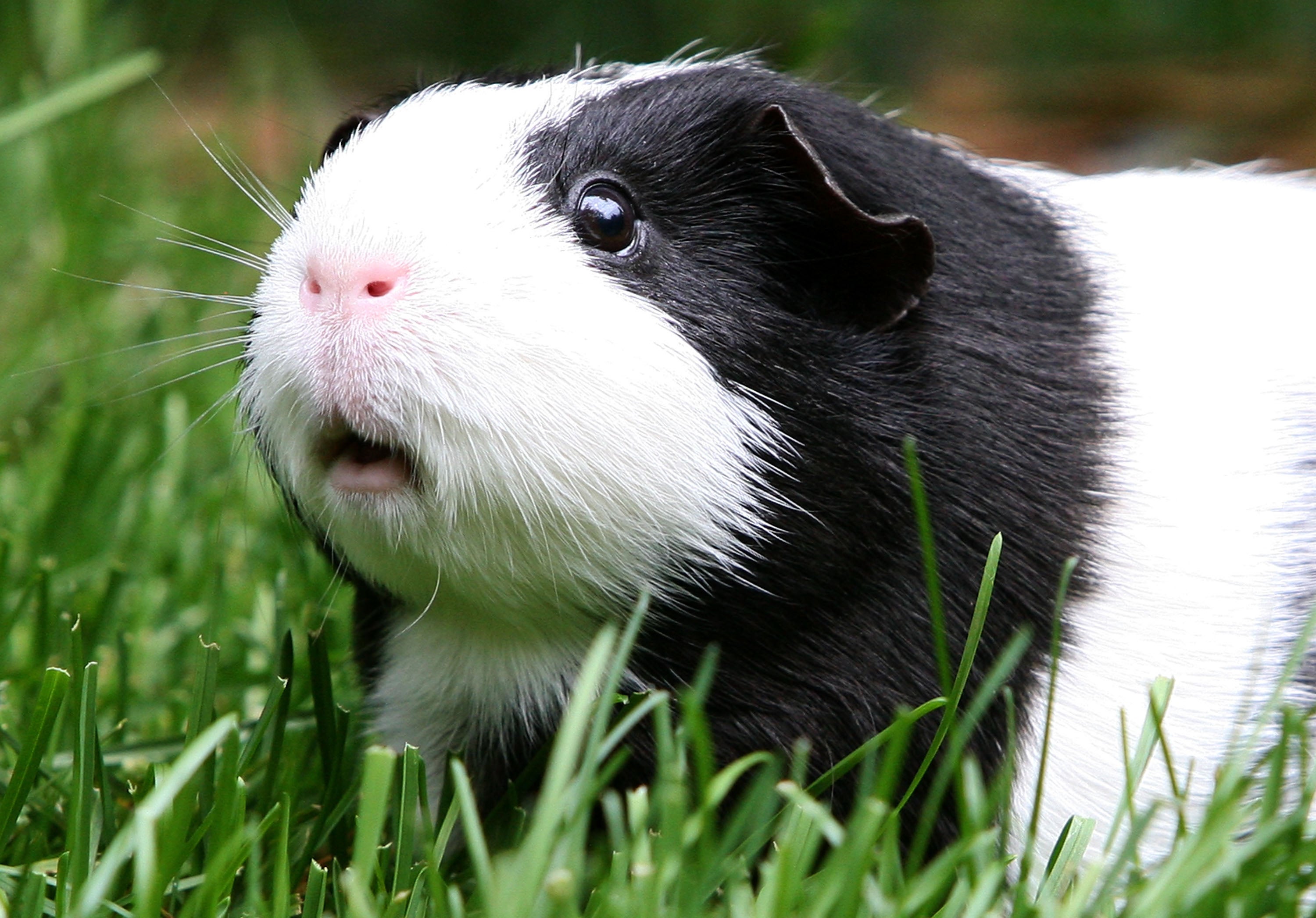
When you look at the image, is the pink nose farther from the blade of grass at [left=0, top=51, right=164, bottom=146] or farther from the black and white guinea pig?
the blade of grass at [left=0, top=51, right=164, bottom=146]

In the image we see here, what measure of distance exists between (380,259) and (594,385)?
37 centimetres

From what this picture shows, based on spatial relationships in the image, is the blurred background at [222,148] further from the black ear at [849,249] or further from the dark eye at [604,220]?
the black ear at [849,249]

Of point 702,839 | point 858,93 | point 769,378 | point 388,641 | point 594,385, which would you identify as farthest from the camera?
point 858,93

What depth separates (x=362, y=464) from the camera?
2420 millimetres

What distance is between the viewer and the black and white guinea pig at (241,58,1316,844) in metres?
2.31

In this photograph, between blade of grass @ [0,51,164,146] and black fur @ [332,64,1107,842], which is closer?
black fur @ [332,64,1107,842]

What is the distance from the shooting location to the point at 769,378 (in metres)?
2.46

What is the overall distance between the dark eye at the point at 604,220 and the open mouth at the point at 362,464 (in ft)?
1.47

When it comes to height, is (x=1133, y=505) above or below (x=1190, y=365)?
below

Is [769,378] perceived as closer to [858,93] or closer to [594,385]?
[594,385]

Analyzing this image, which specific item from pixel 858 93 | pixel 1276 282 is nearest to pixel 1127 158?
pixel 858 93

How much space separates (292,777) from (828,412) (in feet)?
4.09

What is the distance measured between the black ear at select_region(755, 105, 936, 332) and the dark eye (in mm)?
263

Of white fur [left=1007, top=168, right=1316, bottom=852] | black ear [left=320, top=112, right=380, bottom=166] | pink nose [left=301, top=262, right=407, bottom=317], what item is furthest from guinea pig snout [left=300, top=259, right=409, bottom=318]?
white fur [left=1007, top=168, right=1316, bottom=852]
